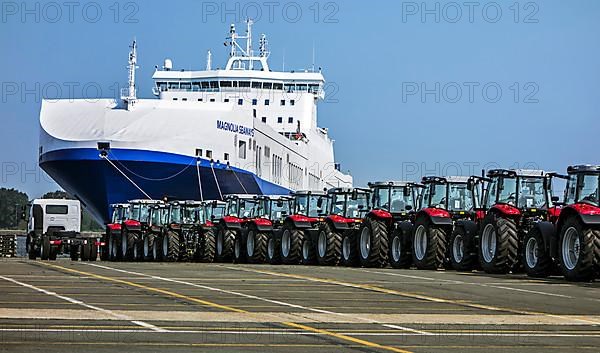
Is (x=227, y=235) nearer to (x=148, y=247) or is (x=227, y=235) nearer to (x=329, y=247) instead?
(x=148, y=247)

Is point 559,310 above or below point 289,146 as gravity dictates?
below

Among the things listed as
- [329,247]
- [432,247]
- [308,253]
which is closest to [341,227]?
[329,247]

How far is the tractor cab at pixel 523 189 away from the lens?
83.3 feet

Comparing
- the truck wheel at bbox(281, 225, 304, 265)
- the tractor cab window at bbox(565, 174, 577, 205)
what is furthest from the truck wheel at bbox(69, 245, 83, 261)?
the tractor cab window at bbox(565, 174, 577, 205)

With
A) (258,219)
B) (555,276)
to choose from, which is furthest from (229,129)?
(555,276)

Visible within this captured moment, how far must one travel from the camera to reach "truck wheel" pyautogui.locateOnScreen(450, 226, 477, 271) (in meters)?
25.9

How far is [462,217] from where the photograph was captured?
94.1 ft

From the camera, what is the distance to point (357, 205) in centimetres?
3416

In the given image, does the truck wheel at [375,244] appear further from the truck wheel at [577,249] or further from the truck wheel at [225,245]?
the truck wheel at [225,245]

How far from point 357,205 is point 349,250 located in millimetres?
3017

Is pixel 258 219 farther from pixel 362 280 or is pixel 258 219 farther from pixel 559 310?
pixel 559 310

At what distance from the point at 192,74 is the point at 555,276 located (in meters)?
58.6

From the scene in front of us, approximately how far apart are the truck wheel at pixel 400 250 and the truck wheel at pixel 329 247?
3163 mm

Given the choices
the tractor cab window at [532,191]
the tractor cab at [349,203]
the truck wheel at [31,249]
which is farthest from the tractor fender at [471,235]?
the truck wheel at [31,249]
